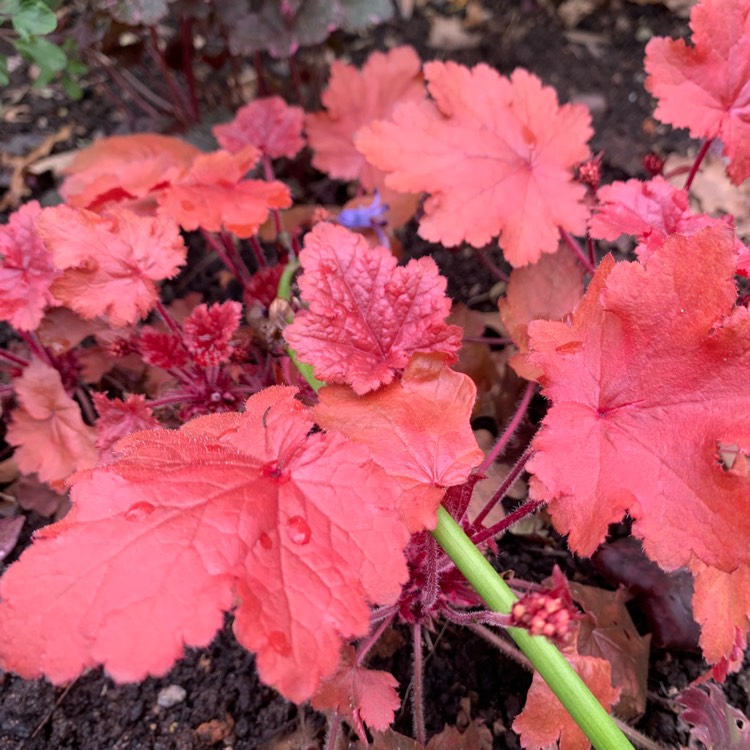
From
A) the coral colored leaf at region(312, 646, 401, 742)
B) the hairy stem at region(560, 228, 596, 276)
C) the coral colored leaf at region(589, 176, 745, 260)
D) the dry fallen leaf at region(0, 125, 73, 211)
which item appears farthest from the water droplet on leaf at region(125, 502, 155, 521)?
the dry fallen leaf at region(0, 125, 73, 211)

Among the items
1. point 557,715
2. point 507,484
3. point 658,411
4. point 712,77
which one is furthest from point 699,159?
point 557,715

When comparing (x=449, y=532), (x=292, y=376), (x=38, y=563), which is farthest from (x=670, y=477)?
(x=38, y=563)

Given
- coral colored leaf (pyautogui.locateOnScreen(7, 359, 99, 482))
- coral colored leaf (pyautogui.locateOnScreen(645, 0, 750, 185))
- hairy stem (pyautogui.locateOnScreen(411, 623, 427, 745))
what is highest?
coral colored leaf (pyautogui.locateOnScreen(645, 0, 750, 185))

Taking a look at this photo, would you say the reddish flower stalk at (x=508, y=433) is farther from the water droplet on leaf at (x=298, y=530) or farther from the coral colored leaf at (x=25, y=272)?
the coral colored leaf at (x=25, y=272)

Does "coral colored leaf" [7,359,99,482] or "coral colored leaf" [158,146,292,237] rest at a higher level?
"coral colored leaf" [158,146,292,237]

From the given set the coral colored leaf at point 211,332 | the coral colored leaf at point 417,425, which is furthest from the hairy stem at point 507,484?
the coral colored leaf at point 211,332

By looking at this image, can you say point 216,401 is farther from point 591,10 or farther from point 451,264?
point 591,10

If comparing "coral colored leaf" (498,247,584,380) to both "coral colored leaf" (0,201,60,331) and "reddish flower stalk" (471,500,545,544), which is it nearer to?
"reddish flower stalk" (471,500,545,544)
